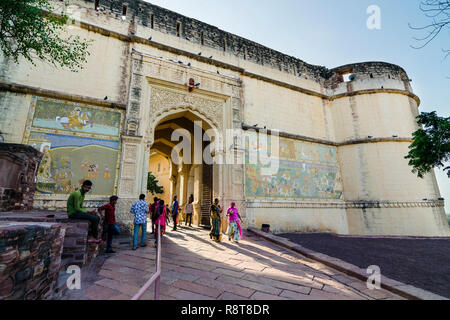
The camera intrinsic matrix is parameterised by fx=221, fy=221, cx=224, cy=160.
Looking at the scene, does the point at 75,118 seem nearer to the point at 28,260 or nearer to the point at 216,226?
the point at 216,226

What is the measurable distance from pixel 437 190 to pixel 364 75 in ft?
20.7

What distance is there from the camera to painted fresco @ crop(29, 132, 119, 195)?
5.89 meters

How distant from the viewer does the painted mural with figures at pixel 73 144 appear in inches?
235

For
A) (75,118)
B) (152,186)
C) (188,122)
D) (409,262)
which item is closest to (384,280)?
(409,262)

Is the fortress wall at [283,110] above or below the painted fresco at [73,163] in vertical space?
above

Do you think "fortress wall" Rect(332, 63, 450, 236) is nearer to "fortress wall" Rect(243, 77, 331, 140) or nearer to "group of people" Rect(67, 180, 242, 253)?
"fortress wall" Rect(243, 77, 331, 140)

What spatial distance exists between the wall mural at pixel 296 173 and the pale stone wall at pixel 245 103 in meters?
0.35

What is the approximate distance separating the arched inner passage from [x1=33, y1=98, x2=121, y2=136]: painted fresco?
1628 millimetres

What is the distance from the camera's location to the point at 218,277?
3258mm

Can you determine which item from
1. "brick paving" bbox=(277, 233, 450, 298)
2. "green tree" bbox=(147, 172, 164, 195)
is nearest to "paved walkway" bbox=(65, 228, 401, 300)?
"brick paving" bbox=(277, 233, 450, 298)

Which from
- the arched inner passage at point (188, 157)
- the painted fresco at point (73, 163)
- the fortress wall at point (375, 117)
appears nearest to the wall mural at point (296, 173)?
the fortress wall at point (375, 117)

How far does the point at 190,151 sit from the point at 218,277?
8068 mm

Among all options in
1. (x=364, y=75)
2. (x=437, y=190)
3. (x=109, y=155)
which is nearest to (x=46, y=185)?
(x=109, y=155)

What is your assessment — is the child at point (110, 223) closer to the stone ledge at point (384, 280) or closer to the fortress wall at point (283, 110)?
the stone ledge at point (384, 280)
